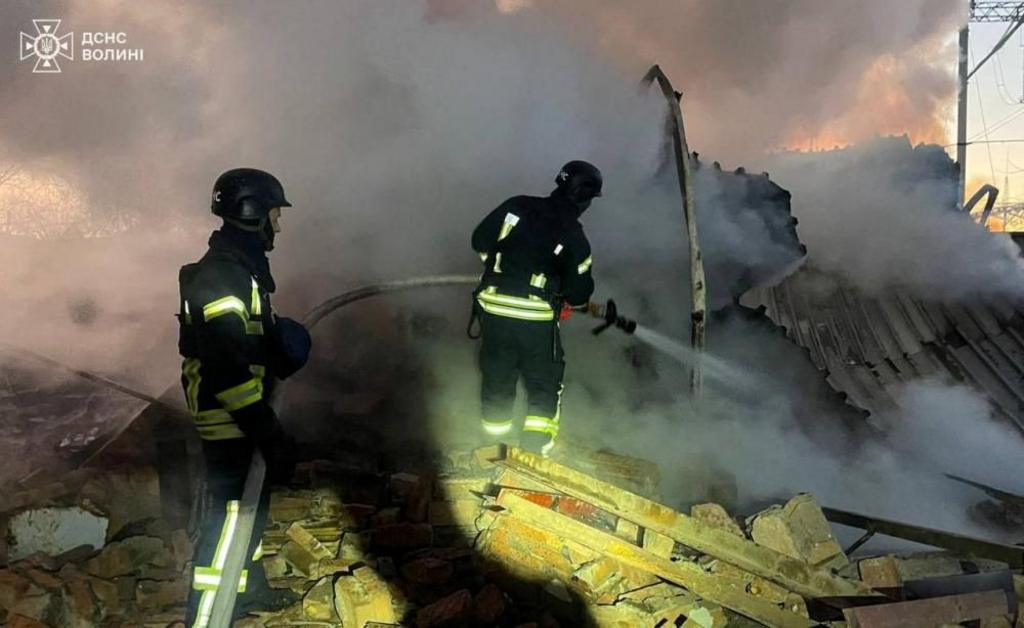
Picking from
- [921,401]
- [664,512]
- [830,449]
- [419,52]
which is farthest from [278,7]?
[921,401]

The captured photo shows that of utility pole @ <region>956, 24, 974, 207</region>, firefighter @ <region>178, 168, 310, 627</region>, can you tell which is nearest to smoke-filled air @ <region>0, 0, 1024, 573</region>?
firefighter @ <region>178, 168, 310, 627</region>

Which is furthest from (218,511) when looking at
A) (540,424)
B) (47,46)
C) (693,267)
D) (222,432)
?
(47,46)

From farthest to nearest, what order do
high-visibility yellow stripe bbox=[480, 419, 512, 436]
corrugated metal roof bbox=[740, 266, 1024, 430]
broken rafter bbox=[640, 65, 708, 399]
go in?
corrugated metal roof bbox=[740, 266, 1024, 430], broken rafter bbox=[640, 65, 708, 399], high-visibility yellow stripe bbox=[480, 419, 512, 436]

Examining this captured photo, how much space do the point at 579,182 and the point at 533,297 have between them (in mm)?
735

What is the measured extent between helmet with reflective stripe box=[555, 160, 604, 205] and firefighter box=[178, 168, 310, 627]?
1.73 metres

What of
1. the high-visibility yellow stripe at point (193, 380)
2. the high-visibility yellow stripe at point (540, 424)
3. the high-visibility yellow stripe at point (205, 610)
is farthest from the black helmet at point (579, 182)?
the high-visibility yellow stripe at point (205, 610)

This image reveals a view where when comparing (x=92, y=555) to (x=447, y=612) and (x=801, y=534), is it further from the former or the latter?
(x=801, y=534)

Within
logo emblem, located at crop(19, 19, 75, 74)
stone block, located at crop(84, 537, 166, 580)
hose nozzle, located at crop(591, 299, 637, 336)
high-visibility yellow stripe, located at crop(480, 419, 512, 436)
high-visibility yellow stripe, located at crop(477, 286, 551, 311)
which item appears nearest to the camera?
stone block, located at crop(84, 537, 166, 580)

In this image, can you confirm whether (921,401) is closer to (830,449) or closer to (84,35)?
(830,449)

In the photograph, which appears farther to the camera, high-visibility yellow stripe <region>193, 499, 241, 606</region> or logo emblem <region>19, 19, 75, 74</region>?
→ logo emblem <region>19, 19, 75, 74</region>

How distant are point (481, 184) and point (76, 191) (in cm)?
358

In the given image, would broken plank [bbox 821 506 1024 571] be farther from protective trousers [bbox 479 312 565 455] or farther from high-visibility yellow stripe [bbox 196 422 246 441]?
high-visibility yellow stripe [bbox 196 422 246 441]

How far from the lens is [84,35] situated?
5.87 meters

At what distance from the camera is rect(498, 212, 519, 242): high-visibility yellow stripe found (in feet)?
13.1
